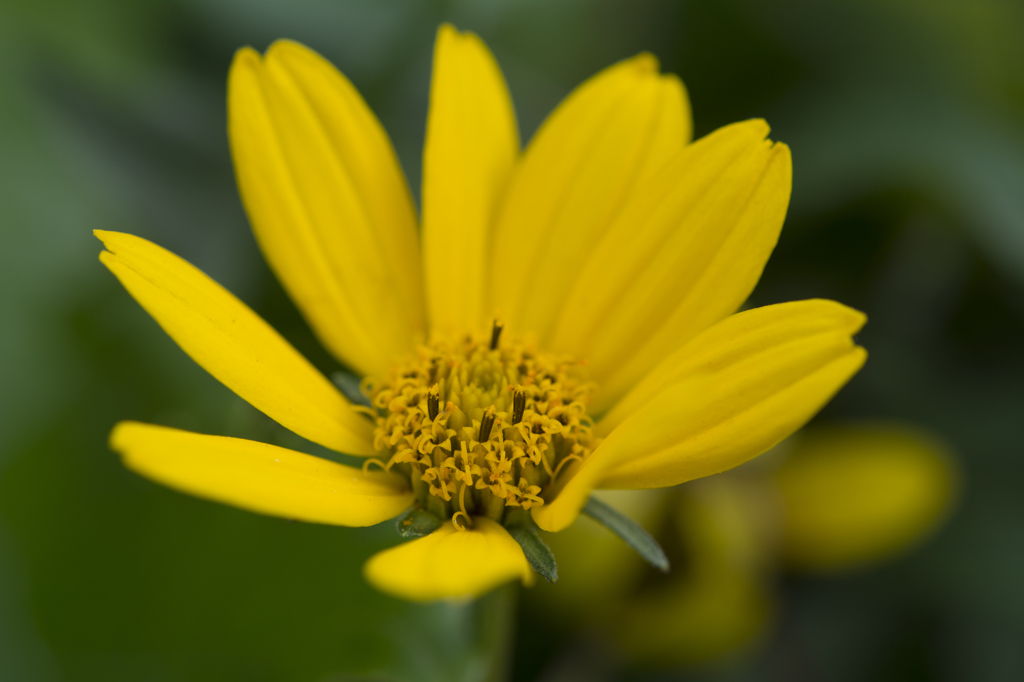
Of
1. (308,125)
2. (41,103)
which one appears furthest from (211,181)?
(308,125)

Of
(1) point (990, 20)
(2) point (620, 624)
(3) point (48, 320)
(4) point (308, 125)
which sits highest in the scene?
(1) point (990, 20)

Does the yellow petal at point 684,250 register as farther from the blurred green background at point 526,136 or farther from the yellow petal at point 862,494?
the yellow petal at point 862,494

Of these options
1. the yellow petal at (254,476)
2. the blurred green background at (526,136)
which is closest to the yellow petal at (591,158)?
the yellow petal at (254,476)

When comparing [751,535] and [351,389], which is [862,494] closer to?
[751,535]

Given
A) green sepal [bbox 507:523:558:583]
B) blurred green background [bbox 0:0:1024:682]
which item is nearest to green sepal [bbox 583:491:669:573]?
green sepal [bbox 507:523:558:583]

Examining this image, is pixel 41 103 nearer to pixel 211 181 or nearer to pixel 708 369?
pixel 211 181

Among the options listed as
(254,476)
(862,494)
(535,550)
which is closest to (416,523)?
(535,550)

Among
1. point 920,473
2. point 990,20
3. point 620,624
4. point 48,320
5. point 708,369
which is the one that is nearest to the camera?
point 708,369
